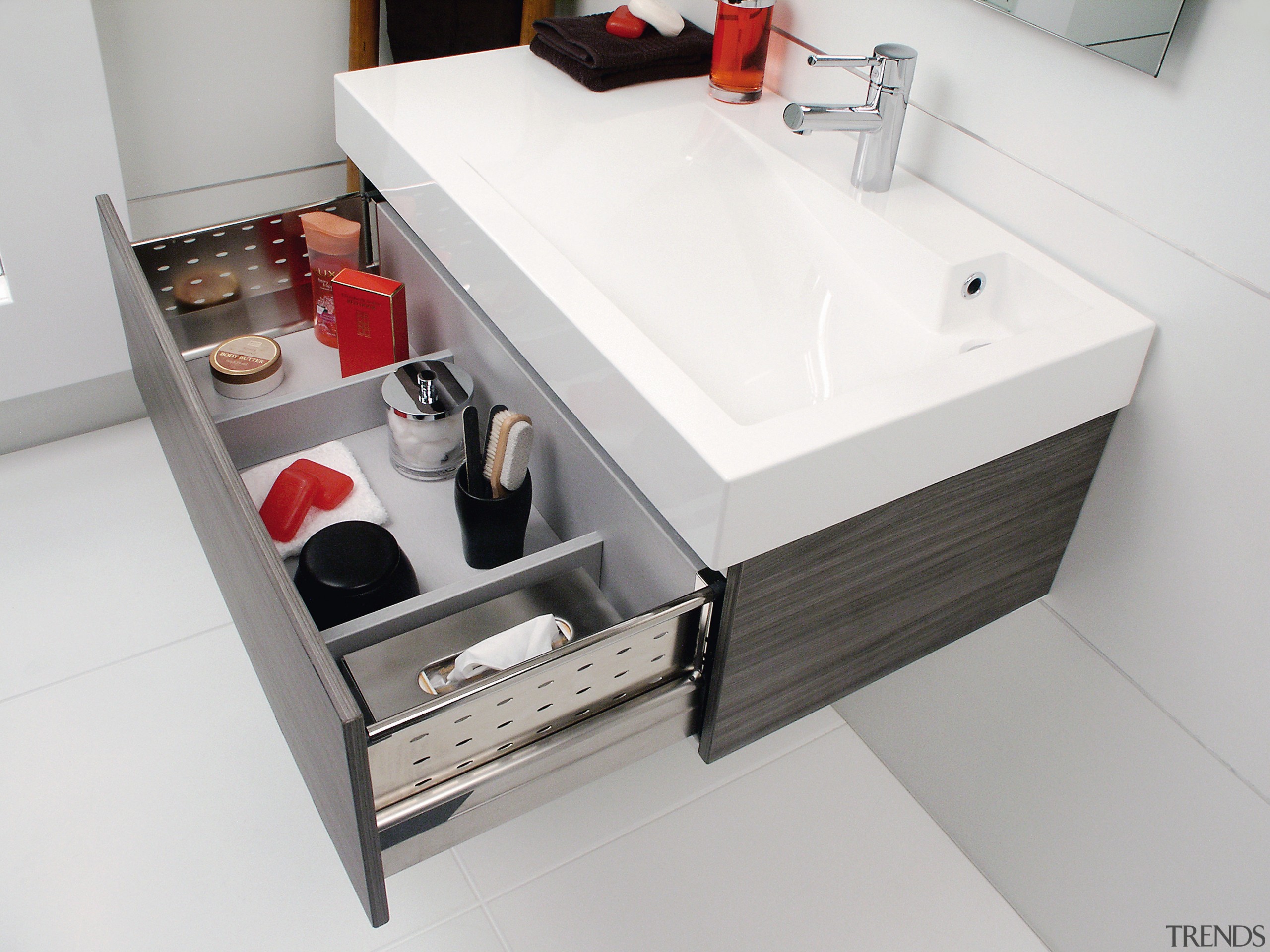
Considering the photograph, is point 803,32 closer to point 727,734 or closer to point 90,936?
point 727,734

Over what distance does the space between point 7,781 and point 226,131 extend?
1.10m

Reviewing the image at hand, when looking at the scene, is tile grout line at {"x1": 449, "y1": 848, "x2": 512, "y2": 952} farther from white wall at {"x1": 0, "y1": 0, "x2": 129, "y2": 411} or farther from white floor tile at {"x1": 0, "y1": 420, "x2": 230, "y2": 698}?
white wall at {"x1": 0, "y1": 0, "x2": 129, "y2": 411}

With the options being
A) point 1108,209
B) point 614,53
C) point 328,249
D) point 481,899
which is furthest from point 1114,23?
point 481,899

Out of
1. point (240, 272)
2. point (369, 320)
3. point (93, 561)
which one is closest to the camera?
point (369, 320)

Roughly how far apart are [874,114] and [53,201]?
51.5 inches

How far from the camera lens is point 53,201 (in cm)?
169

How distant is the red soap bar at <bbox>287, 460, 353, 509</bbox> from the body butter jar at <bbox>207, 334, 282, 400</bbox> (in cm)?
18

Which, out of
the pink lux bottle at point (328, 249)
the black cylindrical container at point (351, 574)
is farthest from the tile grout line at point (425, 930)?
A: the pink lux bottle at point (328, 249)

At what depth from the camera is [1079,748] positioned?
1259mm

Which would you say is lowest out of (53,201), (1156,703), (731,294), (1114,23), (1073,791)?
(1073,791)

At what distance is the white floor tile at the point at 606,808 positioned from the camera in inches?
58.1

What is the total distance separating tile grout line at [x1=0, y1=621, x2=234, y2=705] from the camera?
5.18 feet

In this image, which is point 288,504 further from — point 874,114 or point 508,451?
point 874,114

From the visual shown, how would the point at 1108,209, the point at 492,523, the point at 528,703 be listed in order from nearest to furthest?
the point at 528,703 → the point at 1108,209 → the point at 492,523
